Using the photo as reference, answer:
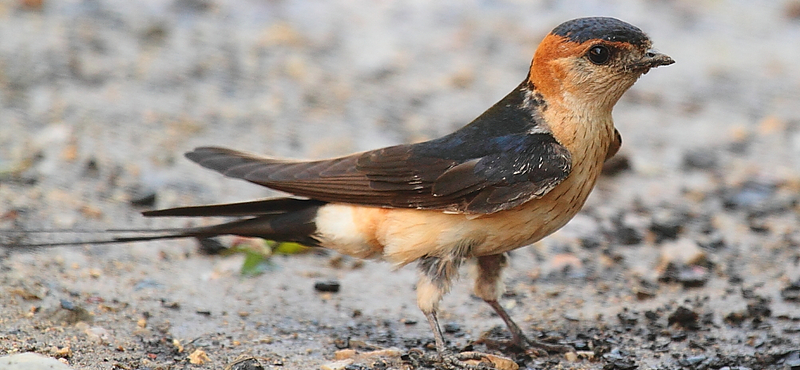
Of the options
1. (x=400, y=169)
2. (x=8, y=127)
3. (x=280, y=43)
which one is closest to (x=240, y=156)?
(x=400, y=169)

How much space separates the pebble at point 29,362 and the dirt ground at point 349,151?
22 cm

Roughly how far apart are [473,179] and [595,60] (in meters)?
0.66

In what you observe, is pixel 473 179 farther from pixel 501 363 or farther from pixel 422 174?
pixel 501 363

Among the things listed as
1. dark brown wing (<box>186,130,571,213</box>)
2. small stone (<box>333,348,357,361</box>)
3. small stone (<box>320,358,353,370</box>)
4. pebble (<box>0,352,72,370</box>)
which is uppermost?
dark brown wing (<box>186,130,571,213</box>)

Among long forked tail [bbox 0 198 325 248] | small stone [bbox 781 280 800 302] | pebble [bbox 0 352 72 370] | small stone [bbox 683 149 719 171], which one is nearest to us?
pebble [bbox 0 352 72 370]

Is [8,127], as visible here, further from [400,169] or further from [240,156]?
[400,169]

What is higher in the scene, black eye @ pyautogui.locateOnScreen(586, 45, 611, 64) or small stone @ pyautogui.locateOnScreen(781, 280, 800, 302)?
black eye @ pyautogui.locateOnScreen(586, 45, 611, 64)

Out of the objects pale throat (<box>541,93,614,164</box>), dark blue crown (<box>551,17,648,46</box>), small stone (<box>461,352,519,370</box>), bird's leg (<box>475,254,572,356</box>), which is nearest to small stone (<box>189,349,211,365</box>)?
small stone (<box>461,352,519,370</box>)

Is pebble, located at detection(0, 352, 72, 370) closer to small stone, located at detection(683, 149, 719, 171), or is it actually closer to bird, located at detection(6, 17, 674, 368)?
bird, located at detection(6, 17, 674, 368)

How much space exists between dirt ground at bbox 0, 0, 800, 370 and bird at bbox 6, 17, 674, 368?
17.4 inches

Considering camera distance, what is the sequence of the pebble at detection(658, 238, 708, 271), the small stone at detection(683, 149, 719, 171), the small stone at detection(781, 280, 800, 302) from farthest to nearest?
the small stone at detection(683, 149, 719, 171) → the pebble at detection(658, 238, 708, 271) → the small stone at detection(781, 280, 800, 302)

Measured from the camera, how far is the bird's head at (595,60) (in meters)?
3.77

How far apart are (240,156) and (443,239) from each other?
959mm

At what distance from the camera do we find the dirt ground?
4.05 metres
